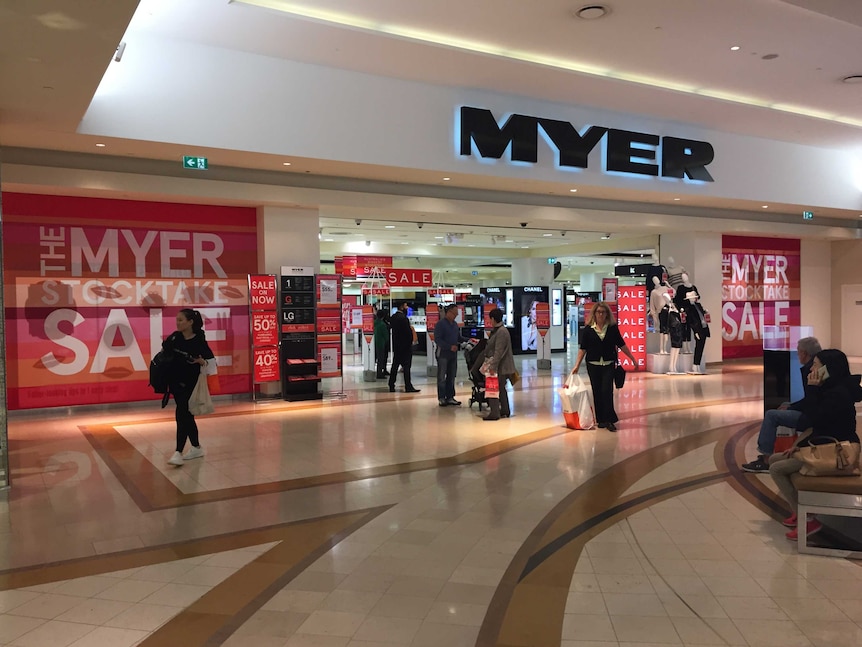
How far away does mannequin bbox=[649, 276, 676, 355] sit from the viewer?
13438mm

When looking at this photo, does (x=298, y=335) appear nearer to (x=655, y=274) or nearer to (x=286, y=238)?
(x=286, y=238)

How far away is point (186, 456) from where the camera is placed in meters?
6.53

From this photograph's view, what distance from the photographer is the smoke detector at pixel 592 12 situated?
728 cm

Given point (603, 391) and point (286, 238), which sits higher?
point (286, 238)

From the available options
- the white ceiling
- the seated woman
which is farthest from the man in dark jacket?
the seated woman

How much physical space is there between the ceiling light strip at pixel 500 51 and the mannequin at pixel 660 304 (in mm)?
3964

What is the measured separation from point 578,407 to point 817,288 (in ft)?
46.6

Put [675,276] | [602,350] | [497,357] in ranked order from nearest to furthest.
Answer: [602,350] → [497,357] → [675,276]

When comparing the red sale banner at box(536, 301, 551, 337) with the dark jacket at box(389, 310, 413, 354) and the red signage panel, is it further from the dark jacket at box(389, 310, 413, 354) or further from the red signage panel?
the red signage panel

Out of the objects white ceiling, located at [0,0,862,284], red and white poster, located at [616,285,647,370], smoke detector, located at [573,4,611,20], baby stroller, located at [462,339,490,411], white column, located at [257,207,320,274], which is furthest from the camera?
red and white poster, located at [616,285,647,370]

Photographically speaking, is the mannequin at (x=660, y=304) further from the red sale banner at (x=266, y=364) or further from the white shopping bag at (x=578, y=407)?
the red sale banner at (x=266, y=364)

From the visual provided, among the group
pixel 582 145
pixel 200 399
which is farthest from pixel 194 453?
pixel 582 145

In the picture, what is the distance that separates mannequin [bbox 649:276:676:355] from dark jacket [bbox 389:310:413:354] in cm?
567

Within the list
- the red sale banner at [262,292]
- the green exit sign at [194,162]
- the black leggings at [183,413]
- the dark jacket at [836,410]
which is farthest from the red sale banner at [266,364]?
the dark jacket at [836,410]
